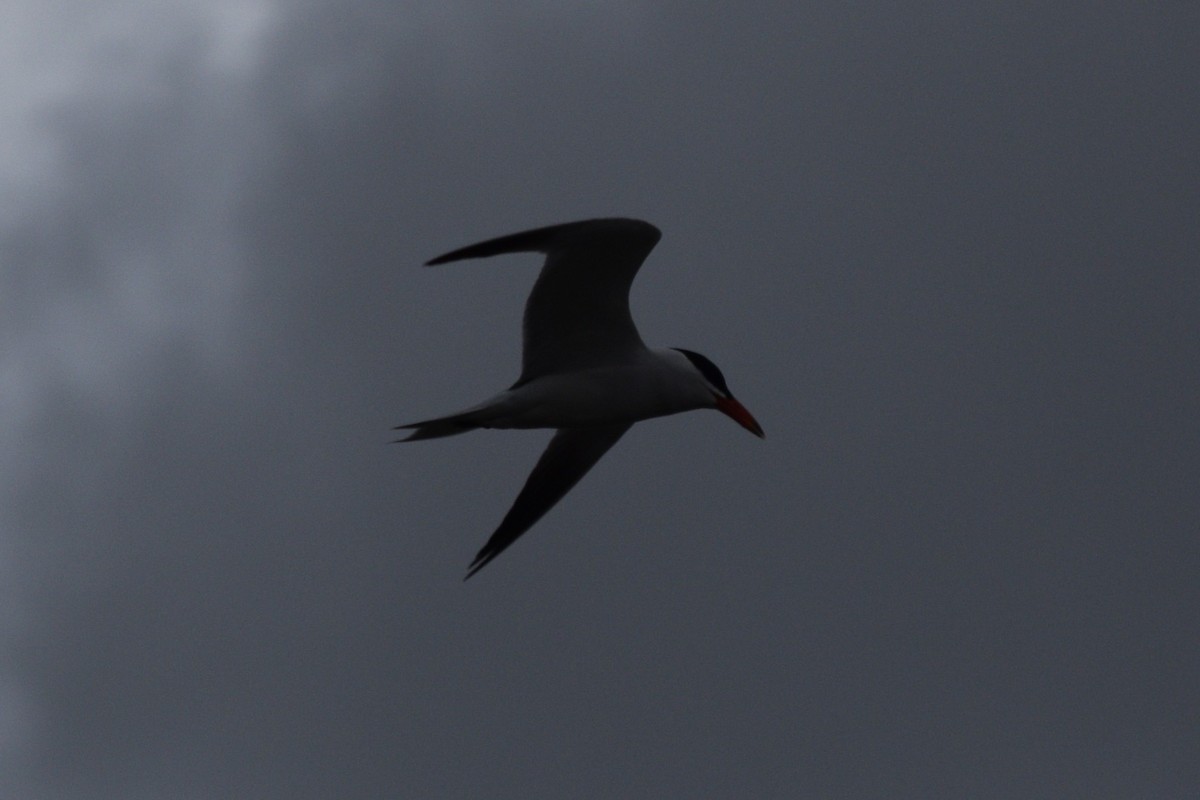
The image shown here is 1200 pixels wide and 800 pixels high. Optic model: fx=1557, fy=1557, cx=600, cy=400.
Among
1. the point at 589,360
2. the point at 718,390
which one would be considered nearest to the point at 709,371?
the point at 718,390

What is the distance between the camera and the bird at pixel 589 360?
10352 millimetres

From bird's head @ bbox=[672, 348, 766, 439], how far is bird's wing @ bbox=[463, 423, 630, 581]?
36.2 inches

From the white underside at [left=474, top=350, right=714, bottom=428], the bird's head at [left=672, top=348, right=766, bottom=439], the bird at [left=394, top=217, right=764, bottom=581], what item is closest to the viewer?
the bird at [left=394, top=217, right=764, bottom=581]

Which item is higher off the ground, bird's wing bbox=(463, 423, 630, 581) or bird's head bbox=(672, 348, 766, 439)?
bird's head bbox=(672, 348, 766, 439)

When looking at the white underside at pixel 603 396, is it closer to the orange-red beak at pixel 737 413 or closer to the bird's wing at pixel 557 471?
the orange-red beak at pixel 737 413

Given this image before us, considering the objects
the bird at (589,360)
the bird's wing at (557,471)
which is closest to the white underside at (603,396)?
the bird at (589,360)

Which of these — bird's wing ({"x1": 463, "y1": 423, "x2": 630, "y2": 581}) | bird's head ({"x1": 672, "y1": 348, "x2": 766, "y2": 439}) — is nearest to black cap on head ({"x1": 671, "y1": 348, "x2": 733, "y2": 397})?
bird's head ({"x1": 672, "y1": 348, "x2": 766, "y2": 439})

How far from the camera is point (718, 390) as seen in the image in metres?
11.6

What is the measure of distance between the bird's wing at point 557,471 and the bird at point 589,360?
0.98 feet

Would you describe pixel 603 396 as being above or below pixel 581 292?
below

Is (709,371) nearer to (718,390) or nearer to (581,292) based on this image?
(718,390)

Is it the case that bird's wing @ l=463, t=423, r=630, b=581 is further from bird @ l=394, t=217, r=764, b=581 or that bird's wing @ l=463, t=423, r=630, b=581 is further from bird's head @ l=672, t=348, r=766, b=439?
bird's head @ l=672, t=348, r=766, b=439

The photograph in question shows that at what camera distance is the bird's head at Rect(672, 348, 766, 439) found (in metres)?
11.6

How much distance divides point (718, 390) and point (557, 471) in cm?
152
